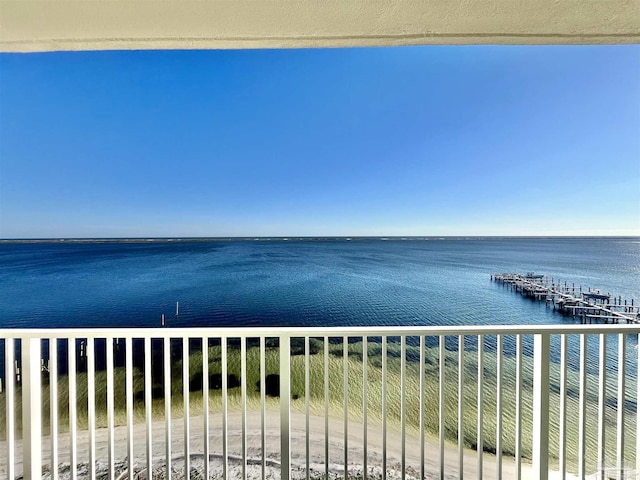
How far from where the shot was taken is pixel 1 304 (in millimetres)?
16422

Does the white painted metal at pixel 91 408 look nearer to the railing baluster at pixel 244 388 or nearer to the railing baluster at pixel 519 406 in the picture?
the railing baluster at pixel 244 388

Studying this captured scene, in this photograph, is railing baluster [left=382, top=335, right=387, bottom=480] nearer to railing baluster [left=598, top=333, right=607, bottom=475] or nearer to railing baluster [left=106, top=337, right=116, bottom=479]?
railing baluster [left=598, top=333, right=607, bottom=475]

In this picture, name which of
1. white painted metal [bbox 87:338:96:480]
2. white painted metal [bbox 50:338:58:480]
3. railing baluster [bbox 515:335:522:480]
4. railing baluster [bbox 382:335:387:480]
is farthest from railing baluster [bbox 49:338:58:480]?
railing baluster [bbox 515:335:522:480]

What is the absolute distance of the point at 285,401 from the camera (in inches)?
54.5

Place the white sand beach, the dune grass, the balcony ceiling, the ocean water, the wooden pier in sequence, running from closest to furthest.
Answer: the balcony ceiling → the white sand beach → the dune grass → the wooden pier → the ocean water

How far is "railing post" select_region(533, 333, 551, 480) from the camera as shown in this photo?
140cm

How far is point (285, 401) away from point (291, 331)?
14.2 inches

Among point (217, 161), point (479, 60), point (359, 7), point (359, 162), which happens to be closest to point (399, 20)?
point (359, 7)

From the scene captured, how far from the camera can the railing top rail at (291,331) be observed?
1343 mm

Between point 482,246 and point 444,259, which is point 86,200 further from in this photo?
point 482,246

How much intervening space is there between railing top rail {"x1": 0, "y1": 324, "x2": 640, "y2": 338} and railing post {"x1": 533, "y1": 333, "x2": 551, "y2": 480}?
0.26 ft

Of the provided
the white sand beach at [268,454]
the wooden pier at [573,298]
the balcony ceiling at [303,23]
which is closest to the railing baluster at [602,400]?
the white sand beach at [268,454]

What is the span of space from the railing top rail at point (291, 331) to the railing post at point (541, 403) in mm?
78

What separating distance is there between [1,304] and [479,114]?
2766 centimetres
